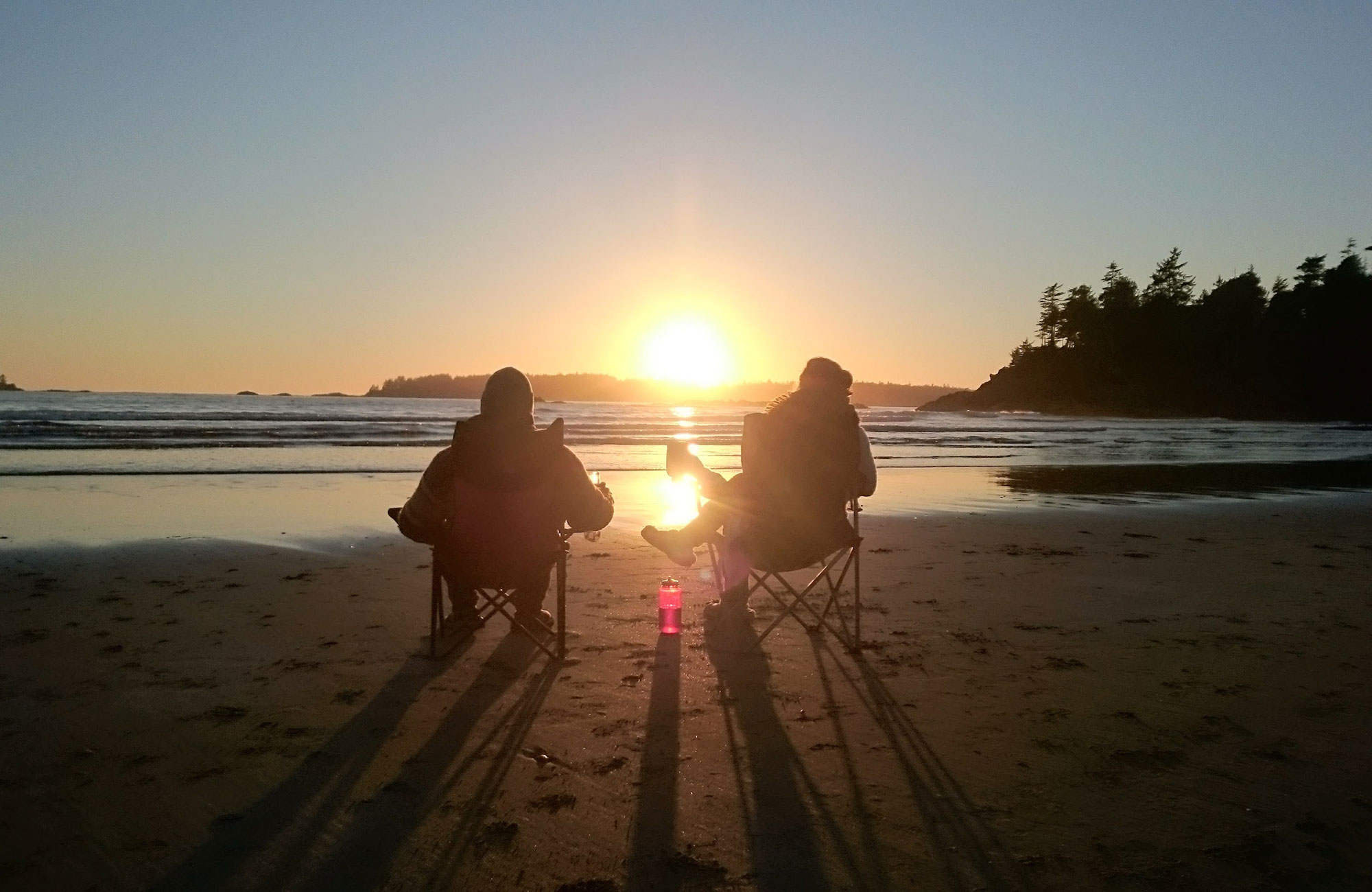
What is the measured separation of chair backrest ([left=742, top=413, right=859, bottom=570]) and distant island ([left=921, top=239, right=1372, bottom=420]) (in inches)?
2823

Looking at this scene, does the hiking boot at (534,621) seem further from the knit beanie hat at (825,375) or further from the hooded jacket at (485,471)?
the knit beanie hat at (825,375)

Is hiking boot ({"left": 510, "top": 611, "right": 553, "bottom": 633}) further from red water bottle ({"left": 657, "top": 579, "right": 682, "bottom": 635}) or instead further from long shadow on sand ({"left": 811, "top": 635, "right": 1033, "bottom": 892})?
long shadow on sand ({"left": 811, "top": 635, "right": 1033, "bottom": 892})

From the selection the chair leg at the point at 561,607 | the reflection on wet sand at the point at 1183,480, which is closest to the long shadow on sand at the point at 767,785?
the chair leg at the point at 561,607

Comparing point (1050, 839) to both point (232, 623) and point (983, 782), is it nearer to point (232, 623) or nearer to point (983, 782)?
point (983, 782)

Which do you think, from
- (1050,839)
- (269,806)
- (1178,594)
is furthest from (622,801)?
(1178,594)

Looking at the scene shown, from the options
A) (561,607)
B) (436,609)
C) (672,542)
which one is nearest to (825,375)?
(672,542)

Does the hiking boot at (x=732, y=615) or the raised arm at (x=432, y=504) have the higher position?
the raised arm at (x=432, y=504)

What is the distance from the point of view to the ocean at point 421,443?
61.7 feet

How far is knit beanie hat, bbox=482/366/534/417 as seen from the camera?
15.5ft

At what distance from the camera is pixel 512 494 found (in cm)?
480

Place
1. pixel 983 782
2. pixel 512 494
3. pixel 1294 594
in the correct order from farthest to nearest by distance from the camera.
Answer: pixel 1294 594, pixel 512 494, pixel 983 782

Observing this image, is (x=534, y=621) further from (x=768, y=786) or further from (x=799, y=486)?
(x=768, y=786)

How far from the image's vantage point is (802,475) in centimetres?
515

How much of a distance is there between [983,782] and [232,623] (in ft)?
14.8
